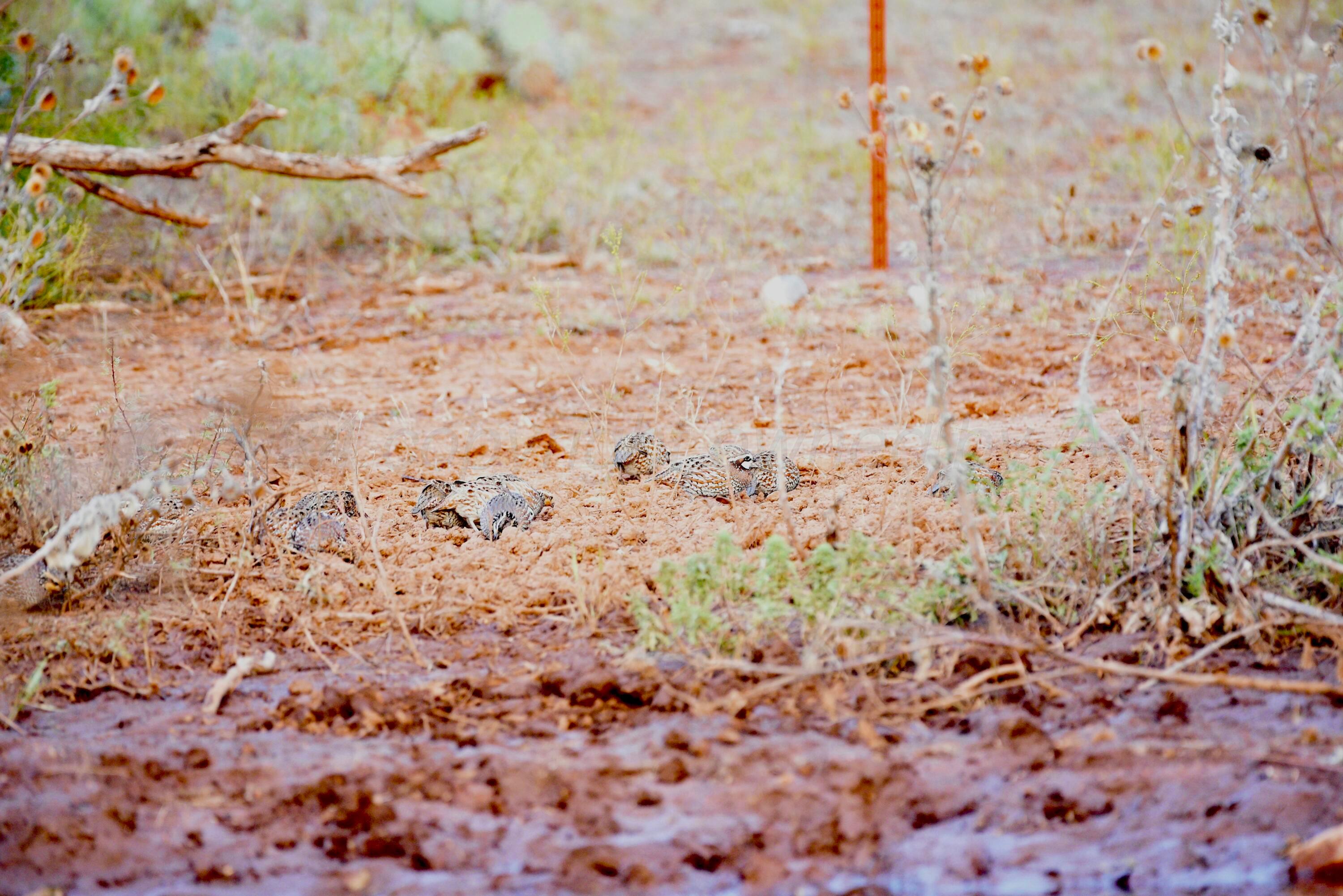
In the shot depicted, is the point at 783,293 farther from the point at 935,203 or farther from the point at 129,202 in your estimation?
the point at 935,203

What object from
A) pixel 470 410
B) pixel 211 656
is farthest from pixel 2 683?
pixel 470 410

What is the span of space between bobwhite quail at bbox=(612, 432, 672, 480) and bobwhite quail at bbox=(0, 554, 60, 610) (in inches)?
59.9

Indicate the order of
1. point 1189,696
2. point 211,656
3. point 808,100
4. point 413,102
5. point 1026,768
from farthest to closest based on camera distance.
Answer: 1. point 808,100
2. point 413,102
3. point 211,656
4. point 1189,696
5. point 1026,768

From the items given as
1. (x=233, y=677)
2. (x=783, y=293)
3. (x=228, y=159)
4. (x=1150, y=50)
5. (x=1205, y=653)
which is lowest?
(x=233, y=677)

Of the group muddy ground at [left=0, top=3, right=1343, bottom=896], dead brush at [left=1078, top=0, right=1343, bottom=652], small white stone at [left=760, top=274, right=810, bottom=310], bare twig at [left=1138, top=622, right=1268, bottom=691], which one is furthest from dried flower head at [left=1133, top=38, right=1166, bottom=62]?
small white stone at [left=760, top=274, right=810, bottom=310]

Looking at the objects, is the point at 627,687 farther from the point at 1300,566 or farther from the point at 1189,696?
the point at 1300,566

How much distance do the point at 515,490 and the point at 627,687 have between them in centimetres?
103

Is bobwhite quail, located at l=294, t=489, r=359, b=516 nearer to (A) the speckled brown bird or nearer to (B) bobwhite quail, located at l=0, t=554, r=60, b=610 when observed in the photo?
(A) the speckled brown bird

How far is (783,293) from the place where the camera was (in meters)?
5.90

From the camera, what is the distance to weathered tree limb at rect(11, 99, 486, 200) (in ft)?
15.6

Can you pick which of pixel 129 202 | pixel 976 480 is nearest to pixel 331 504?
pixel 976 480

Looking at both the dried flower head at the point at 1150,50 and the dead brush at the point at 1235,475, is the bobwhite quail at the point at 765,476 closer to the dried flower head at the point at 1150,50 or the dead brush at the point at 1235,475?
the dead brush at the point at 1235,475

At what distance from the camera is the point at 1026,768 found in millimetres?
2104

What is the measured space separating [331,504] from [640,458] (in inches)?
35.1
